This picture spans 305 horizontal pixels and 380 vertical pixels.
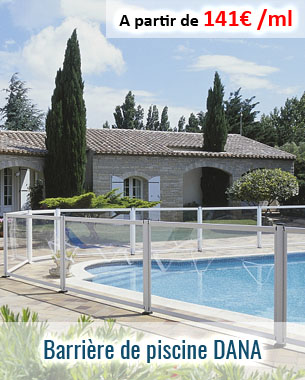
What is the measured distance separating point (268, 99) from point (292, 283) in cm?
4204

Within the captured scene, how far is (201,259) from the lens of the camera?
551cm

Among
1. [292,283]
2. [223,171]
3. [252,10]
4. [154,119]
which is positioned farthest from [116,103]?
[292,283]

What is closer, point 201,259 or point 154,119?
point 201,259

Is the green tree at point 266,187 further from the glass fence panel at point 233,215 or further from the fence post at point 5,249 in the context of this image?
the fence post at point 5,249

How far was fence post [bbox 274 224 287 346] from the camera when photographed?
4.38m

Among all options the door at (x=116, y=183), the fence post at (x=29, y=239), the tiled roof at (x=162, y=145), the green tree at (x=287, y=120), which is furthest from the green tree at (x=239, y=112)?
the fence post at (x=29, y=239)

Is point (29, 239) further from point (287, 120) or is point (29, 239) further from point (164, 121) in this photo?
point (164, 121)

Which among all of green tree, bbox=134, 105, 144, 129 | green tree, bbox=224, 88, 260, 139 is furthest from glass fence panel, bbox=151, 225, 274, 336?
green tree, bbox=134, 105, 144, 129

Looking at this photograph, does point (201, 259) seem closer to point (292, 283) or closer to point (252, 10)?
point (292, 283)

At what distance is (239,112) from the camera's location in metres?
40.4

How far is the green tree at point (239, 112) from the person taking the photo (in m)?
39.6

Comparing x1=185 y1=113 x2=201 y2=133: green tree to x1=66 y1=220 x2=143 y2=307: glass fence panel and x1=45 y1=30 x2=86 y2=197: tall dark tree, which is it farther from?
x1=66 y1=220 x2=143 y2=307: glass fence panel

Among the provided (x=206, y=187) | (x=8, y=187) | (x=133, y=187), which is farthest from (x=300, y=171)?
(x=8, y=187)

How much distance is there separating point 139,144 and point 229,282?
1629 centimetres
